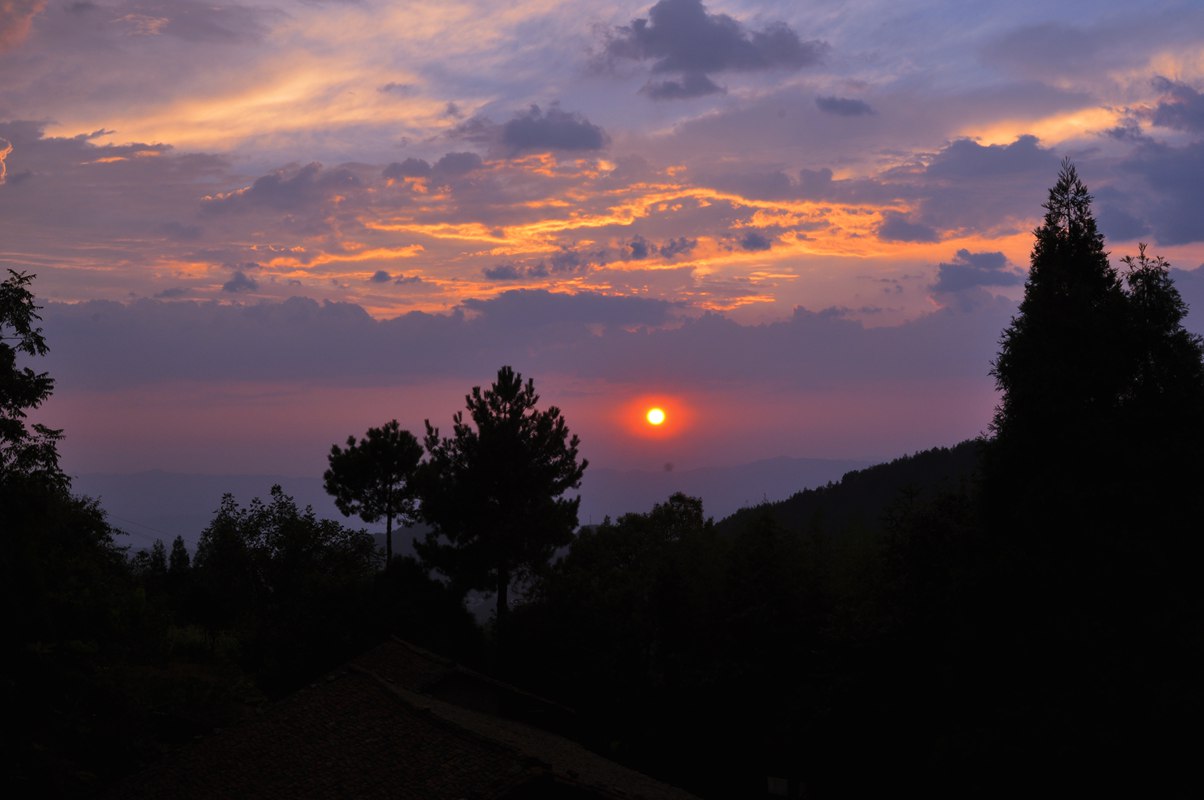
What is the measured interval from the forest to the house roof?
256 centimetres

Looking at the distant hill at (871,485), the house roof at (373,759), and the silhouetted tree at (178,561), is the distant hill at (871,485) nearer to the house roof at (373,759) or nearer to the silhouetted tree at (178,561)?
the silhouetted tree at (178,561)

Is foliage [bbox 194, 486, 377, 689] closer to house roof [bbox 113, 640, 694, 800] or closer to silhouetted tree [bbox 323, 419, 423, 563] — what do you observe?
silhouetted tree [bbox 323, 419, 423, 563]

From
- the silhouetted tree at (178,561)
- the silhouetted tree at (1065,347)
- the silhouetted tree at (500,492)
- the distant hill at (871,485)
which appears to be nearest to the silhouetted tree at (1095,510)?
the silhouetted tree at (1065,347)

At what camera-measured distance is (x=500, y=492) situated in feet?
172

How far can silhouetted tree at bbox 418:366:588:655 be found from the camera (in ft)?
169

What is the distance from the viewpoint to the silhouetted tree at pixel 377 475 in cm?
5997

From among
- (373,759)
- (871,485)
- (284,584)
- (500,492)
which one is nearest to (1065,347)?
(373,759)

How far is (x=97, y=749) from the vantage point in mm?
26344

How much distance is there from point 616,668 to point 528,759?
27.9m

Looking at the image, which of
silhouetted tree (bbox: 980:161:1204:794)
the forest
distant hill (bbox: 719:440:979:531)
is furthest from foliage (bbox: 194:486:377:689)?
distant hill (bbox: 719:440:979:531)

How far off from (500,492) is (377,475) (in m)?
11.6

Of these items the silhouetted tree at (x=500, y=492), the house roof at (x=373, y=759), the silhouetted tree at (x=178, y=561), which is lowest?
the silhouetted tree at (x=178, y=561)

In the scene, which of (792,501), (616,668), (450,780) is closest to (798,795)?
(616,668)

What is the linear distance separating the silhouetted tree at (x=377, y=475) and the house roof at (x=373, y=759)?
27637mm
